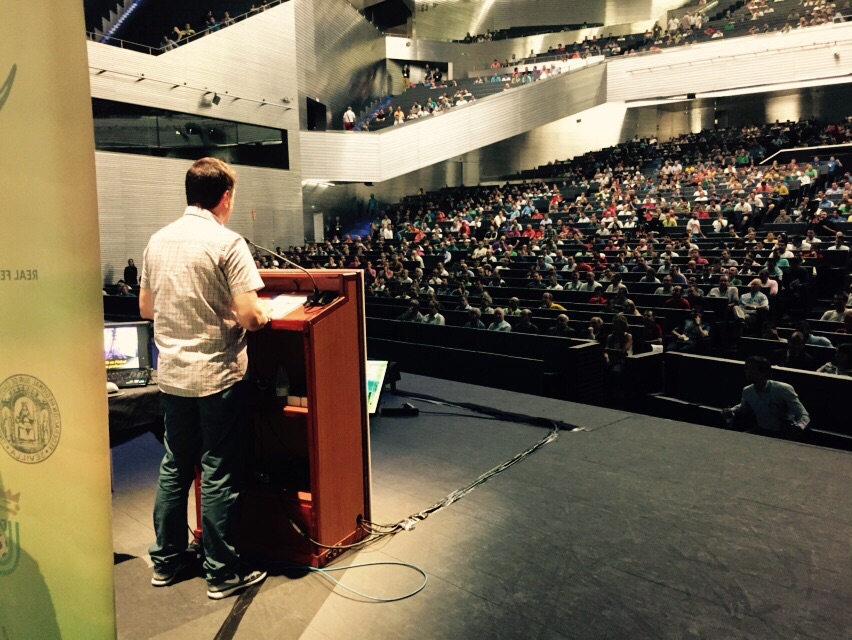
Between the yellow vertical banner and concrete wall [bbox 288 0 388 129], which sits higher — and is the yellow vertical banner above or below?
below

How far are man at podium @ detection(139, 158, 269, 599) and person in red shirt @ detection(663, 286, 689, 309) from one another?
273 inches

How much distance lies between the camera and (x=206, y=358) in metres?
2.28

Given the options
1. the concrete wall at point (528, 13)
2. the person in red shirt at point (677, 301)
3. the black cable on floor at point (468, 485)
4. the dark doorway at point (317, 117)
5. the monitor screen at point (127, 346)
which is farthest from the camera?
the concrete wall at point (528, 13)

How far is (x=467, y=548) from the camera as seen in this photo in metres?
2.67

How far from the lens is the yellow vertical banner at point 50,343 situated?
962mm

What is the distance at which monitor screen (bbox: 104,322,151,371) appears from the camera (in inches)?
123

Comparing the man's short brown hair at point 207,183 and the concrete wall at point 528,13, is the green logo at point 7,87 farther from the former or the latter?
the concrete wall at point 528,13

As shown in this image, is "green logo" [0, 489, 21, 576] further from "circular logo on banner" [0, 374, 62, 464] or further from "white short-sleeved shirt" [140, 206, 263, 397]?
"white short-sleeved shirt" [140, 206, 263, 397]

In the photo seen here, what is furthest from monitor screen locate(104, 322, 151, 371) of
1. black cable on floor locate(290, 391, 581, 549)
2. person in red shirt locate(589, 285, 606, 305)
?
person in red shirt locate(589, 285, 606, 305)

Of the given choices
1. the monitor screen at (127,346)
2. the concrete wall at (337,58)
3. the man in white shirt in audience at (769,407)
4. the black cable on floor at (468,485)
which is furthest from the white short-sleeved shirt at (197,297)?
the concrete wall at (337,58)

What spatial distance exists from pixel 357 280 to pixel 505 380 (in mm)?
3916

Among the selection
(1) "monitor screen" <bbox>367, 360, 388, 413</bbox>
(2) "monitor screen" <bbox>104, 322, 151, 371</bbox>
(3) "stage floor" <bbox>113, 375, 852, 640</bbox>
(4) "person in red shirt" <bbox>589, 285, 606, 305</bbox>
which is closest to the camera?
(3) "stage floor" <bbox>113, 375, 852, 640</bbox>

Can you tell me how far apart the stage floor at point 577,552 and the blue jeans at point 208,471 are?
0.16m

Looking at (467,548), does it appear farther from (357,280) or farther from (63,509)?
(63,509)
